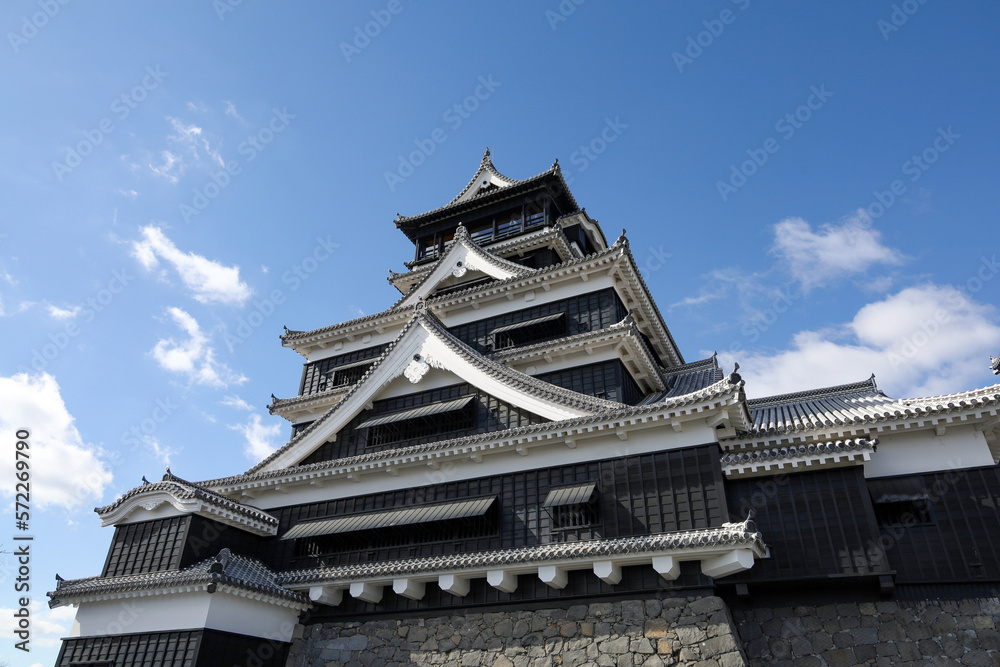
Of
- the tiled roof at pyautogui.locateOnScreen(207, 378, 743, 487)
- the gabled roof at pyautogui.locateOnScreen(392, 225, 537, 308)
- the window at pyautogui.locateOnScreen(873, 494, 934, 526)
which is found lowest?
the window at pyautogui.locateOnScreen(873, 494, 934, 526)

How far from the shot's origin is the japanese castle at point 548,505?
12055 mm

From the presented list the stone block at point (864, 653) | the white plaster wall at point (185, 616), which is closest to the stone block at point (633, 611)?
the stone block at point (864, 653)

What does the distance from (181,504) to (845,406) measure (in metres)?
15.5

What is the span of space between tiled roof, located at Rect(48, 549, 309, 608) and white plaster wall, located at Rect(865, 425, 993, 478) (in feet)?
42.5

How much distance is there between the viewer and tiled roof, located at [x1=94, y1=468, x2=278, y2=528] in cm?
1491

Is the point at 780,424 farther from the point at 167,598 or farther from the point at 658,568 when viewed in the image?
the point at 167,598

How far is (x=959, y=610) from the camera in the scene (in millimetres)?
11359

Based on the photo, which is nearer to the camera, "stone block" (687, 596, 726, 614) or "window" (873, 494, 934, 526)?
"stone block" (687, 596, 726, 614)

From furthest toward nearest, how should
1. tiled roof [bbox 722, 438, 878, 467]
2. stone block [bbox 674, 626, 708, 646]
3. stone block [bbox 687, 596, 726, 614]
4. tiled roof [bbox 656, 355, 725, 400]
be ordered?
tiled roof [bbox 656, 355, 725, 400] < tiled roof [bbox 722, 438, 878, 467] < stone block [bbox 687, 596, 726, 614] < stone block [bbox 674, 626, 708, 646]

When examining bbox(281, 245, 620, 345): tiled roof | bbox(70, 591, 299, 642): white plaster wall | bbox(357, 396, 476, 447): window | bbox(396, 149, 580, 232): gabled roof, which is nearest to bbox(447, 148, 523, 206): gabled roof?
bbox(396, 149, 580, 232): gabled roof

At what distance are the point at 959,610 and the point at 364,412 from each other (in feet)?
46.1

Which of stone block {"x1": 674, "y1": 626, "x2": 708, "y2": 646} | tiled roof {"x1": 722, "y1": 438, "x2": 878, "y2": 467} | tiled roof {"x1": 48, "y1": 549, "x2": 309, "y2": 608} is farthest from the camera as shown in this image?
tiled roof {"x1": 48, "y1": 549, "x2": 309, "y2": 608}

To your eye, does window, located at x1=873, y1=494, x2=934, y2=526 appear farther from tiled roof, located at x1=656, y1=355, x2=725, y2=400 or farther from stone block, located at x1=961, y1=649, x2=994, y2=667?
tiled roof, located at x1=656, y1=355, x2=725, y2=400

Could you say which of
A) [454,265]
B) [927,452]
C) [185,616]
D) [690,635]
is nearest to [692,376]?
[927,452]
